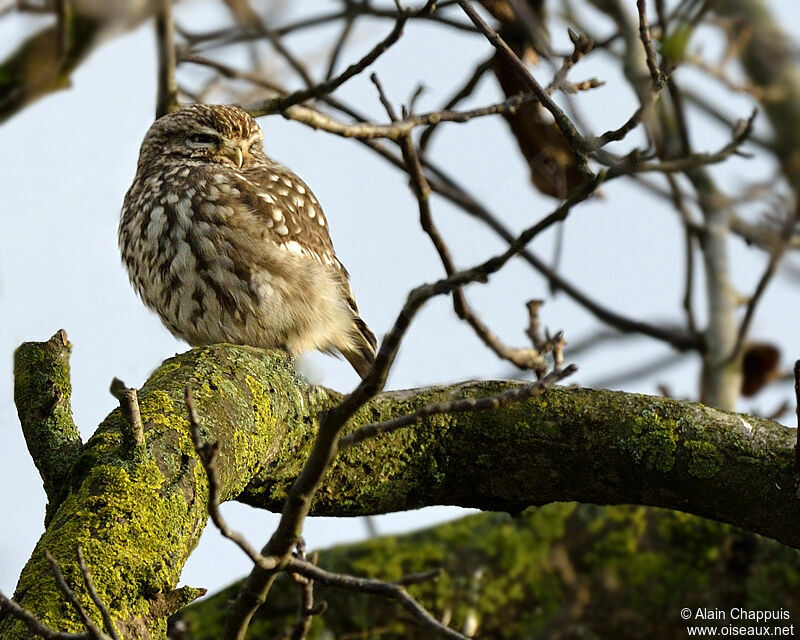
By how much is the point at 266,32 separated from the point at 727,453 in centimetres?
183

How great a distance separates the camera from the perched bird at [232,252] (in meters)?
4.24

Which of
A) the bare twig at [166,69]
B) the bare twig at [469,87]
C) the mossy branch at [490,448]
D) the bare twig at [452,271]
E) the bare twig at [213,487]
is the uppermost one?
the bare twig at [469,87]

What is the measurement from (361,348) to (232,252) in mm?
949

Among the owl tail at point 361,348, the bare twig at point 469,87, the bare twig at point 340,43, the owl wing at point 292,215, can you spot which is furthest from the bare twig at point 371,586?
the owl tail at point 361,348

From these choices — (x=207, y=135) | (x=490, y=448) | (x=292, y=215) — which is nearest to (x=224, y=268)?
(x=292, y=215)

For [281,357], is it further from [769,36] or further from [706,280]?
[769,36]

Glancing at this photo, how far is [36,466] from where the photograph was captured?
109 inches

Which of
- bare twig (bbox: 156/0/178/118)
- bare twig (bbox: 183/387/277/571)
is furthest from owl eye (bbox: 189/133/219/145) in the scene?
bare twig (bbox: 183/387/277/571)

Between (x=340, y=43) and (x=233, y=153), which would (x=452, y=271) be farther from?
(x=233, y=153)

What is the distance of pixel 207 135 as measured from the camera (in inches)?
199

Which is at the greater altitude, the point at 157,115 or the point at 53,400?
the point at 157,115

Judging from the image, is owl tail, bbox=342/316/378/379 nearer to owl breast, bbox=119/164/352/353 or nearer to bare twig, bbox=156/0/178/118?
owl breast, bbox=119/164/352/353

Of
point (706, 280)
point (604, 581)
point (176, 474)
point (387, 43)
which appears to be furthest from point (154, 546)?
point (706, 280)

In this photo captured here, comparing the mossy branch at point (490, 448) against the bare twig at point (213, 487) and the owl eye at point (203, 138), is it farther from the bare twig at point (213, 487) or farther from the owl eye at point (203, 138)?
the owl eye at point (203, 138)
